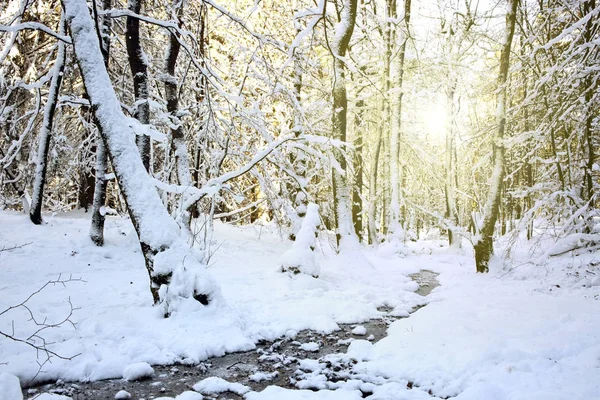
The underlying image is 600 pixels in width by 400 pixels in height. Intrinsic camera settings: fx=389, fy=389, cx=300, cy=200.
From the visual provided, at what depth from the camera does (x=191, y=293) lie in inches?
211

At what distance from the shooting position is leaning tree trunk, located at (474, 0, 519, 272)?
8562 millimetres

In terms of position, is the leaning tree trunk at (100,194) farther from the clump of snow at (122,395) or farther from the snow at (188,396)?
the snow at (188,396)

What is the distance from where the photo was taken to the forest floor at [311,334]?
3611 millimetres

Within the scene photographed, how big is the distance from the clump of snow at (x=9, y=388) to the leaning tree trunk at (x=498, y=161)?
8596mm

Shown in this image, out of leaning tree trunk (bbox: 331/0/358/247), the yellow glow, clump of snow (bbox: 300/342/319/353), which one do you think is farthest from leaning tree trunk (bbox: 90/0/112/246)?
the yellow glow

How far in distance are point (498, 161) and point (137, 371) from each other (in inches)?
322

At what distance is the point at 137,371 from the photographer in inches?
154

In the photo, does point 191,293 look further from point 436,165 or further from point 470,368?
point 436,165

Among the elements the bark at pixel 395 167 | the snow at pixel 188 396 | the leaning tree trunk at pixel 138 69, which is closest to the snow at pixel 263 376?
the snow at pixel 188 396

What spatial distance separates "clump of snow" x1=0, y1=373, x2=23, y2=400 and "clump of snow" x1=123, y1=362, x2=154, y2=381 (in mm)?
1066

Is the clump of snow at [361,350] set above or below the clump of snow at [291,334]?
above

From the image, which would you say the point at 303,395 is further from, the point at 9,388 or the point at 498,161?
the point at 498,161

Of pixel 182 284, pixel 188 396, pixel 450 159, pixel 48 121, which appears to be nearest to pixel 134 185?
pixel 182 284

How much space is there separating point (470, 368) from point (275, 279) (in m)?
4.72
